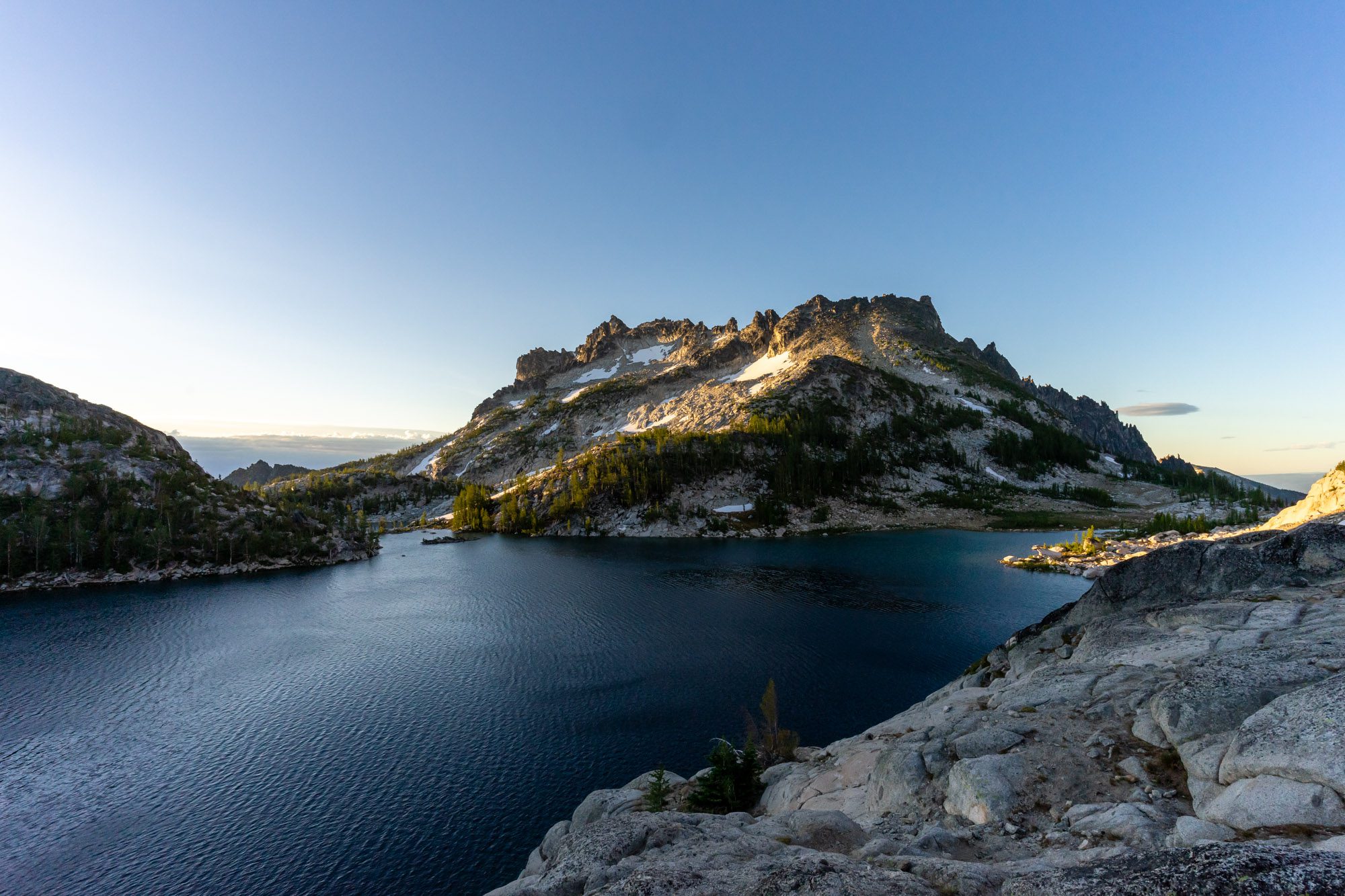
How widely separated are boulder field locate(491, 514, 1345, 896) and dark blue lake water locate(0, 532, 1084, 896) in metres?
10.9

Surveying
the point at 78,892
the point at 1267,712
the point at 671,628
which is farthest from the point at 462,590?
the point at 1267,712

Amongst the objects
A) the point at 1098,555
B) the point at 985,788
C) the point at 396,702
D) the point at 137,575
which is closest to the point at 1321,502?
the point at 985,788

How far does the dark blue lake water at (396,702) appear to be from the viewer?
27609 mm

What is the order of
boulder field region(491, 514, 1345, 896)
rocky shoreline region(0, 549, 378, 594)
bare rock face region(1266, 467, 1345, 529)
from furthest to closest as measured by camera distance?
1. rocky shoreline region(0, 549, 378, 594)
2. bare rock face region(1266, 467, 1345, 529)
3. boulder field region(491, 514, 1345, 896)

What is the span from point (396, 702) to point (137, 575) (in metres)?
91.2

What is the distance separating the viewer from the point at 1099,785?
14.2 meters

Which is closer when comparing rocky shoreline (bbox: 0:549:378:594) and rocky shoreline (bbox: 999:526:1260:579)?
rocky shoreline (bbox: 999:526:1260:579)

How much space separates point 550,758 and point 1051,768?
95.0 feet

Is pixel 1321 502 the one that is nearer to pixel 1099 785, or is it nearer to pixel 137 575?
pixel 1099 785

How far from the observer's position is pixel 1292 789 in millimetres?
9914

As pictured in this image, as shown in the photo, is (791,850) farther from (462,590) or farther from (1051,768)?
(462,590)

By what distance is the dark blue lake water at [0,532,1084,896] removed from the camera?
27.6 meters

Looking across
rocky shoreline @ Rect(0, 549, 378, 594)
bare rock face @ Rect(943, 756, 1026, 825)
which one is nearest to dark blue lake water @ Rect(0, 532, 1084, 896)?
rocky shoreline @ Rect(0, 549, 378, 594)

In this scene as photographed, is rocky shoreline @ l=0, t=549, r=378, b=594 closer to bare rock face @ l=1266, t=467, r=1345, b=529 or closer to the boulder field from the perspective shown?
the boulder field
